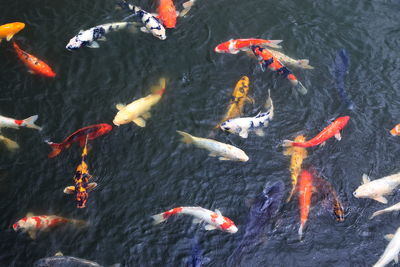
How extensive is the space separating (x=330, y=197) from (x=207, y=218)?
6.03ft

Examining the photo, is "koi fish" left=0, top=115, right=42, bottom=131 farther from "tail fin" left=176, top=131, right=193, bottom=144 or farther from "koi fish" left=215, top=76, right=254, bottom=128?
"koi fish" left=215, top=76, right=254, bottom=128

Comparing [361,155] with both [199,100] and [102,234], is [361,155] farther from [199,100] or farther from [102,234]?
[102,234]

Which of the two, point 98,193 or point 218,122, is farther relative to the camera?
point 218,122

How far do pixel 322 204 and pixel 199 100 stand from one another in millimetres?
2539

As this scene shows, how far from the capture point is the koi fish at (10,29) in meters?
7.49

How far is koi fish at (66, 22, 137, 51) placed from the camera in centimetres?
748

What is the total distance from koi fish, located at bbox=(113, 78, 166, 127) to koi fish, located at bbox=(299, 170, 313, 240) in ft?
8.38

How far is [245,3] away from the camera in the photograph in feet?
28.1

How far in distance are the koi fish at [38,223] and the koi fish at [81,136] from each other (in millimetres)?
1023

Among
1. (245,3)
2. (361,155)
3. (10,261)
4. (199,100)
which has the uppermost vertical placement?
(245,3)

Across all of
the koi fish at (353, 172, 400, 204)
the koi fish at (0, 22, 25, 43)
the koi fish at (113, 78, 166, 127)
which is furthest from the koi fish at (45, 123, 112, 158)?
the koi fish at (353, 172, 400, 204)

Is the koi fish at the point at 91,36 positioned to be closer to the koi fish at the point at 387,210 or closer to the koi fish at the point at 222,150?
the koi fish at the point at 222,150

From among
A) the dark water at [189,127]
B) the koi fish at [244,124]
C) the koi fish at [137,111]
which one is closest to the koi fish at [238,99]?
the dark water at [189,127]

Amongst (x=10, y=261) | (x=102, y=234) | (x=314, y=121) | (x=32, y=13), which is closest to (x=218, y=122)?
(x=314, y=121)
